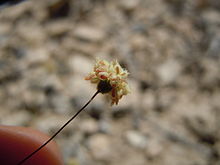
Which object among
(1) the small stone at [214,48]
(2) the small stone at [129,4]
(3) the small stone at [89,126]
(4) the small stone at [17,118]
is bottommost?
(4) the small stone at [17,118]

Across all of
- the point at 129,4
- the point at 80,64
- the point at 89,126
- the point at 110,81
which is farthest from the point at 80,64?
the point at 110,81

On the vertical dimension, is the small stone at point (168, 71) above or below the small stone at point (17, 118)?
above

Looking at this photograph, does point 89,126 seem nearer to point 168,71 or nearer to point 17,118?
point 17,118

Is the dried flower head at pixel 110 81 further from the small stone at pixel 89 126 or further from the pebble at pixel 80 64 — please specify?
the pebble at pixel 80 64

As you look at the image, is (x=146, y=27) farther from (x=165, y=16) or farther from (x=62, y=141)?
(x=62, y=141)

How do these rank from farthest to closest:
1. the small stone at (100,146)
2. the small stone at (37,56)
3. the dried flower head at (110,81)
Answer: the small stone at (37,56)
the small stone at (100,146)
the dried flower head at (110,81)

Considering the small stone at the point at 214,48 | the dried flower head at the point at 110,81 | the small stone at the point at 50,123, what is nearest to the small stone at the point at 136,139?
the small stone at the point at 50,123

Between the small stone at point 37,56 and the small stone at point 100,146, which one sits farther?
the small stone at point 37,56
